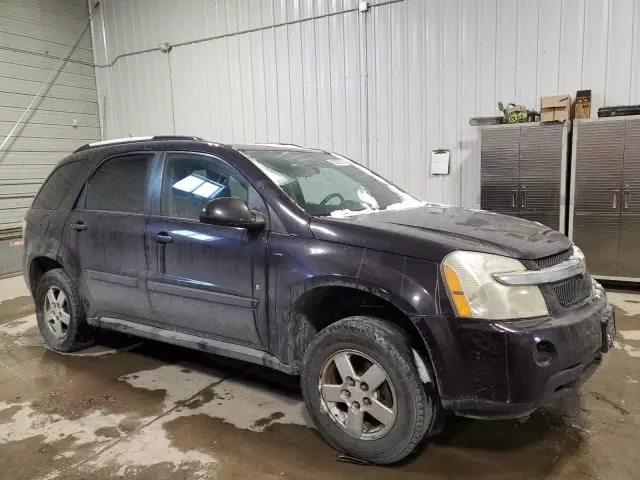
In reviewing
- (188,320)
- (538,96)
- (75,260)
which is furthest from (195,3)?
(188,320)

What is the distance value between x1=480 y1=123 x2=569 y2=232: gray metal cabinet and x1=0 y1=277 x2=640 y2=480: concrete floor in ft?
8.34

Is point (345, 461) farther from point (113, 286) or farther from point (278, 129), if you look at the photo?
point (278, 129)

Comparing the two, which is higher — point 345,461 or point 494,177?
point 494,177

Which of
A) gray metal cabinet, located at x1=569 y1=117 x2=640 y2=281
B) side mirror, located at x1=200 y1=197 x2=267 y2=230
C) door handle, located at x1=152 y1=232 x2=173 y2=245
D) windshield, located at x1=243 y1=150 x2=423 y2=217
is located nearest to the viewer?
side mirror, located at x1=200 y1=197 x2=267 y2=230

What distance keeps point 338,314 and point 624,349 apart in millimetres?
2610

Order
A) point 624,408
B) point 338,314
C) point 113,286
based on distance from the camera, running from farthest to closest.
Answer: point 113,286
point 624,408
point 338,314

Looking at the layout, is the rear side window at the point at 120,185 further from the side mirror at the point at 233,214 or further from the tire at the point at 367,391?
the tire at the point at 367,391

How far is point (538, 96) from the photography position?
6.23 metres

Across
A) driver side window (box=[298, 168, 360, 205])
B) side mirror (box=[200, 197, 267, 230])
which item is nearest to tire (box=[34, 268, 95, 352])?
side mirror (box=[200, 197, 267, 230])

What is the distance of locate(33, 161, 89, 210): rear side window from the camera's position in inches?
146

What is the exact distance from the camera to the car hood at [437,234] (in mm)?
2186

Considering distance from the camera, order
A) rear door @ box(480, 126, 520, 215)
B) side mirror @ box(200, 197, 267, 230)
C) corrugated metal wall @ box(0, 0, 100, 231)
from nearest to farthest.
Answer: side mirror @ box(200, 197, 267, 230), rear door @ box(480, 126, 520, 215), corrugated metal wall @ box(0, 0, 100, 231)

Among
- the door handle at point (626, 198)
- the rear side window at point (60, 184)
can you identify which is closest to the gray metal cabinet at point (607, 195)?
the door handle at point (626, 198)

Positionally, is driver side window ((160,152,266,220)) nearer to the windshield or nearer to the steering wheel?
the windshield
